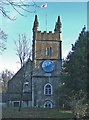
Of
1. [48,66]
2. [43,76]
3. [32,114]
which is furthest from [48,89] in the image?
[32,114]

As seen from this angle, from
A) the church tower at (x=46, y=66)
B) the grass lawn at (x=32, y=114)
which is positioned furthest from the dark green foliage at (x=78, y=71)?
the church tower at (x=46, y=66)

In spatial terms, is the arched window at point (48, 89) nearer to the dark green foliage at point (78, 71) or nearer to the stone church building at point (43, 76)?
the stone church building at point (43, 76)

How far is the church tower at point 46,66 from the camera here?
43781 millimetres

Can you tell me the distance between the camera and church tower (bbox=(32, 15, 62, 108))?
43.8 metres

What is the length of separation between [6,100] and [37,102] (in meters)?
4.63

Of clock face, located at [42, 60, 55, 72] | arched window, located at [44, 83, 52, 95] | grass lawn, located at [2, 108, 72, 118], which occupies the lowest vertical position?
grass lawn, located at [2, 108, 72, 118]

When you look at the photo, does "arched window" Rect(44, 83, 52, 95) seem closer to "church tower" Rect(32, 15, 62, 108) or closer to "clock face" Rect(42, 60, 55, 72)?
"church tower" Rect(32, 15, 62, 108)

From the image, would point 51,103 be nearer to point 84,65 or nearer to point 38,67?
point 38,67

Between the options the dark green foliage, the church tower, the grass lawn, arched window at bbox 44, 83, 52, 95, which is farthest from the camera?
arched window at bbox 44, 83, 52, 95

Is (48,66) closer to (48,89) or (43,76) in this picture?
(43,76)

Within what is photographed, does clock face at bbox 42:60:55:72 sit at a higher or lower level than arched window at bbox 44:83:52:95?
higher

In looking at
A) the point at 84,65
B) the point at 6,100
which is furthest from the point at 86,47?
the point at 6,100

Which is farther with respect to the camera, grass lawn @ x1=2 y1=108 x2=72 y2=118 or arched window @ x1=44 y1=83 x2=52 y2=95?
arched window @ x1=44 y1=83 x2=52 y2=95

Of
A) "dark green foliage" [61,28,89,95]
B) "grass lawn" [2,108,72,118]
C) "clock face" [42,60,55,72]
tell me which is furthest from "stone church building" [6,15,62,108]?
"dark green foliage" [61,28,89,95]
